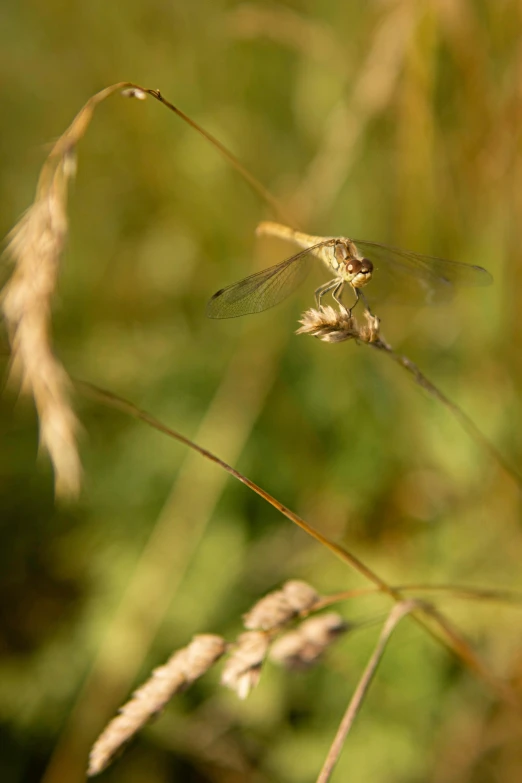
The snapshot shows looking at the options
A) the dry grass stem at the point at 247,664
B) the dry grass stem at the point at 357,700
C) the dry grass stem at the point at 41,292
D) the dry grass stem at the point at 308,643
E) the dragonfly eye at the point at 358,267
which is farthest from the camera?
the dragonfly eye at the point at 358,267

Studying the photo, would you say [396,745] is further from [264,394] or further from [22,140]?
[22,140]

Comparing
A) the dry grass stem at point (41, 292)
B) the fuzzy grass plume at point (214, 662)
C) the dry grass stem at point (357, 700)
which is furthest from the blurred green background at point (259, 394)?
the dry grass stem at point (41, 292)

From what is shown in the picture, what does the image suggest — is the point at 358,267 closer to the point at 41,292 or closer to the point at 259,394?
the point at 41,292

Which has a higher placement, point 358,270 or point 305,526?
point 358,270

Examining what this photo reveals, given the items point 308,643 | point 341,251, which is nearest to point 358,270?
point 341,251

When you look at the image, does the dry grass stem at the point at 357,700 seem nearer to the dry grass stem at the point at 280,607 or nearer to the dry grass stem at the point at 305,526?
the dry grass stem at the point at 305,526
